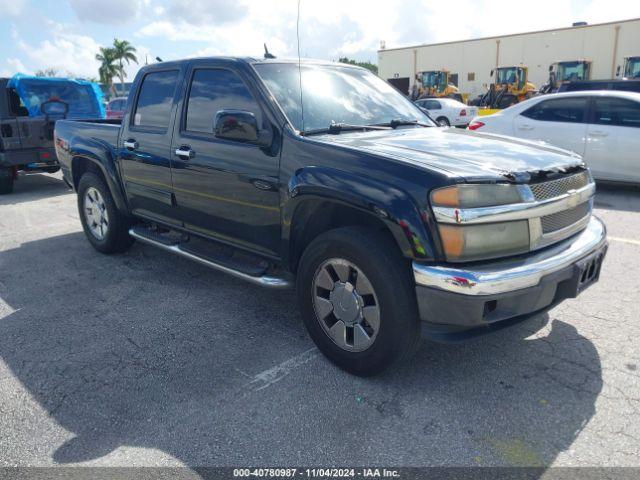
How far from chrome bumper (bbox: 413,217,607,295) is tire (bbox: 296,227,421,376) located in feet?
0.60

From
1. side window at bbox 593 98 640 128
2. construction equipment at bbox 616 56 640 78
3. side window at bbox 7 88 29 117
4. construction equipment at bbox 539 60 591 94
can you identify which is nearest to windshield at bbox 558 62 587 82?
construction equipment at bbox 539 60 591 94

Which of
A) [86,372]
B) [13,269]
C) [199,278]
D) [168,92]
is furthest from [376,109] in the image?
[13,269]

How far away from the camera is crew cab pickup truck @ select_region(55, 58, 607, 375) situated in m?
2.62

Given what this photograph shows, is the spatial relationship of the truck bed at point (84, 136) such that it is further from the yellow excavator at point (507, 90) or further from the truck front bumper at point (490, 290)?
the yellow excavator at point (507, 90)

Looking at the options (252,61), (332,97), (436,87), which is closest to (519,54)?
(436,87)

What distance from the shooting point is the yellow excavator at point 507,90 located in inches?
956

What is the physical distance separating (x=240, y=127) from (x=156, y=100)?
1.61 metres

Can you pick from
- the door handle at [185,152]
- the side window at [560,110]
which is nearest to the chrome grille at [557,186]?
the door handle at [185,152]

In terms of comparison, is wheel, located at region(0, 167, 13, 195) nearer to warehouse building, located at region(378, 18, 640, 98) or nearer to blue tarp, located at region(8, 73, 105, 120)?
blue tarp, located at region(8, 73, 105, 120)

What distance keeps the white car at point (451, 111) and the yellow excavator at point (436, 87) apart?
7.14 m

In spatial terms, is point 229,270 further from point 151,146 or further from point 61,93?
point 61,93

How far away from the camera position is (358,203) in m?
2.84

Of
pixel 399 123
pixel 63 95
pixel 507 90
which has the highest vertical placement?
pixel 63 95

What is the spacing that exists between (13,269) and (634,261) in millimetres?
6096
